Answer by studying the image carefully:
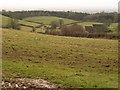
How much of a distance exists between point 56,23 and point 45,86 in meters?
Answer: 53.2

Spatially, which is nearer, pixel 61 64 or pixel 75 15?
pixel 61 64

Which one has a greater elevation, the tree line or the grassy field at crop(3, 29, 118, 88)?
the tree line

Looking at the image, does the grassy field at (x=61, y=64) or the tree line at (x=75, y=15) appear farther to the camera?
the tree line at (x=75, y=15)

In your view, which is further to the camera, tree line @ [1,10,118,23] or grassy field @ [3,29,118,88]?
tree line @ [1,10,118,23]

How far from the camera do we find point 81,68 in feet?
60.0

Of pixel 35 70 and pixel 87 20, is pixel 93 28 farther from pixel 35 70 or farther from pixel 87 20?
pixel 35 70

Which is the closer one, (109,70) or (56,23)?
(109,70)

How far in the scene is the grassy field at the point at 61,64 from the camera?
15.1 meters

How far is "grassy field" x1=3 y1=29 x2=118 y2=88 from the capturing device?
15148mm

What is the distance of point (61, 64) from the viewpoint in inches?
751

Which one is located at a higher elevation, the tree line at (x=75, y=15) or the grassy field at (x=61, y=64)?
the tree line at (x=75, y=15)

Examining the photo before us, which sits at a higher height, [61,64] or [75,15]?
[75,15]

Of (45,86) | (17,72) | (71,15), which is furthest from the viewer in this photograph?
(71,15)

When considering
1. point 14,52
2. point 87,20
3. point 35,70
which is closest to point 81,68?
point 35,70
